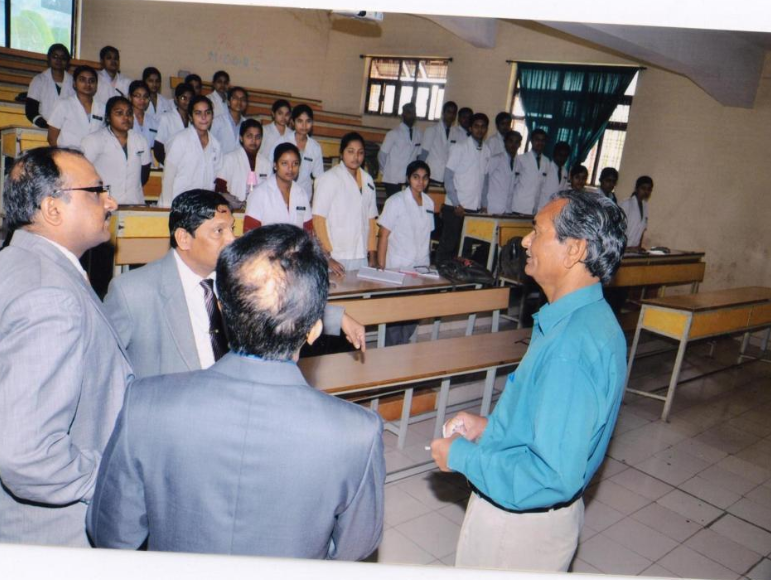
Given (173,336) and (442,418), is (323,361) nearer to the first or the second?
(442,418)

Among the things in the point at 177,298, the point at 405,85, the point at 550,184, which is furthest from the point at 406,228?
the point at 405,85

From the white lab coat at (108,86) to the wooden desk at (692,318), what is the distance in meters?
5.97

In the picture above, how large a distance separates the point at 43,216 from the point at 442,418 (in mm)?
2609

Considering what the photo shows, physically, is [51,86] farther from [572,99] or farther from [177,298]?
[572,99]

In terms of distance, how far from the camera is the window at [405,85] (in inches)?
418

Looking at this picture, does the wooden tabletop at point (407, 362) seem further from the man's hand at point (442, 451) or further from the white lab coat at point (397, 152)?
the white lab coat at point (397, 152)

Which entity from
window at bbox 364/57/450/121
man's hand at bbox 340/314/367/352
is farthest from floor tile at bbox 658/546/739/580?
window at bbox 364/57/450/121

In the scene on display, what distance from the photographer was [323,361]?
3.20m

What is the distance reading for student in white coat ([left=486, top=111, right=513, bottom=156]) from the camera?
25.0 feet

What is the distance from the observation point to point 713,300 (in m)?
4.95

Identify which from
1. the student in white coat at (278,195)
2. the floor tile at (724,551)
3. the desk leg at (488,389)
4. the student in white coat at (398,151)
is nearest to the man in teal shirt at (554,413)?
the floor tile at (724,551)

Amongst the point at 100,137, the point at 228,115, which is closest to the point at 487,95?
the point at 228,115

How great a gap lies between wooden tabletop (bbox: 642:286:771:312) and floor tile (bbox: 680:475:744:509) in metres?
1.35

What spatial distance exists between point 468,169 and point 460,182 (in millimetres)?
171
